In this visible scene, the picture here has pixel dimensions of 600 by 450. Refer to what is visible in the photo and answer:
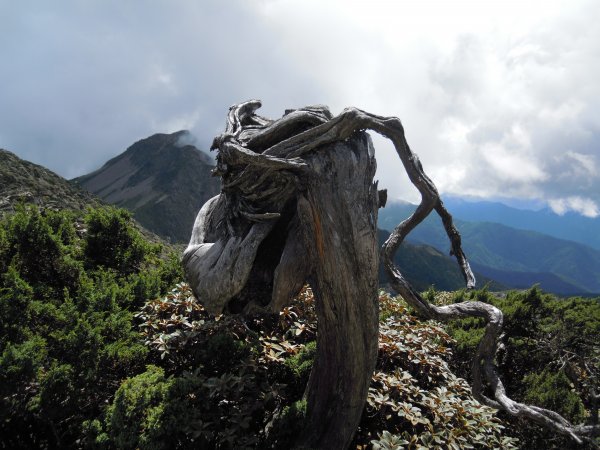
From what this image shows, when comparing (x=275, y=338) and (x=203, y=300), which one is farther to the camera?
(x=275, y=338)

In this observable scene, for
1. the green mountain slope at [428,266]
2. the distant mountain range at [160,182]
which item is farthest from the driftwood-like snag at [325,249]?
the green mountain slope at [428,266]

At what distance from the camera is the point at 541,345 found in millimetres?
6562

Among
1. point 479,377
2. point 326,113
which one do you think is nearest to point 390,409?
point 479,377

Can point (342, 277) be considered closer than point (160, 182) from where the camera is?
Yes

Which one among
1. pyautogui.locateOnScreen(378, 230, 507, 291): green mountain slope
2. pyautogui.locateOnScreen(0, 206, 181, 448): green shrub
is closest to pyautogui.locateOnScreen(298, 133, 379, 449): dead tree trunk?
pyautogui.locateOnScreen(0, 206, 181, 448): green shrub

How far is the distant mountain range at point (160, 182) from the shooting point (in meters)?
110

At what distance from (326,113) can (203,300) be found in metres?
2.32

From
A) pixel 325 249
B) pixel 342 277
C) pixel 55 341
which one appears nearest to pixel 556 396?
pixel 342 277

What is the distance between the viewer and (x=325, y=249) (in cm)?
339

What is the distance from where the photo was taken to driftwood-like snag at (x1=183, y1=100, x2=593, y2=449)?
11.1 feet

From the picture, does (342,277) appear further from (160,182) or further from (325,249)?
(160,182)

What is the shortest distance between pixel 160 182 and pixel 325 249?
449 feet

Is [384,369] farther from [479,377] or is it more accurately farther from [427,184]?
[427,184]

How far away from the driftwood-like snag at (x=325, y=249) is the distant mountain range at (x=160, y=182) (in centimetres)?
9803
